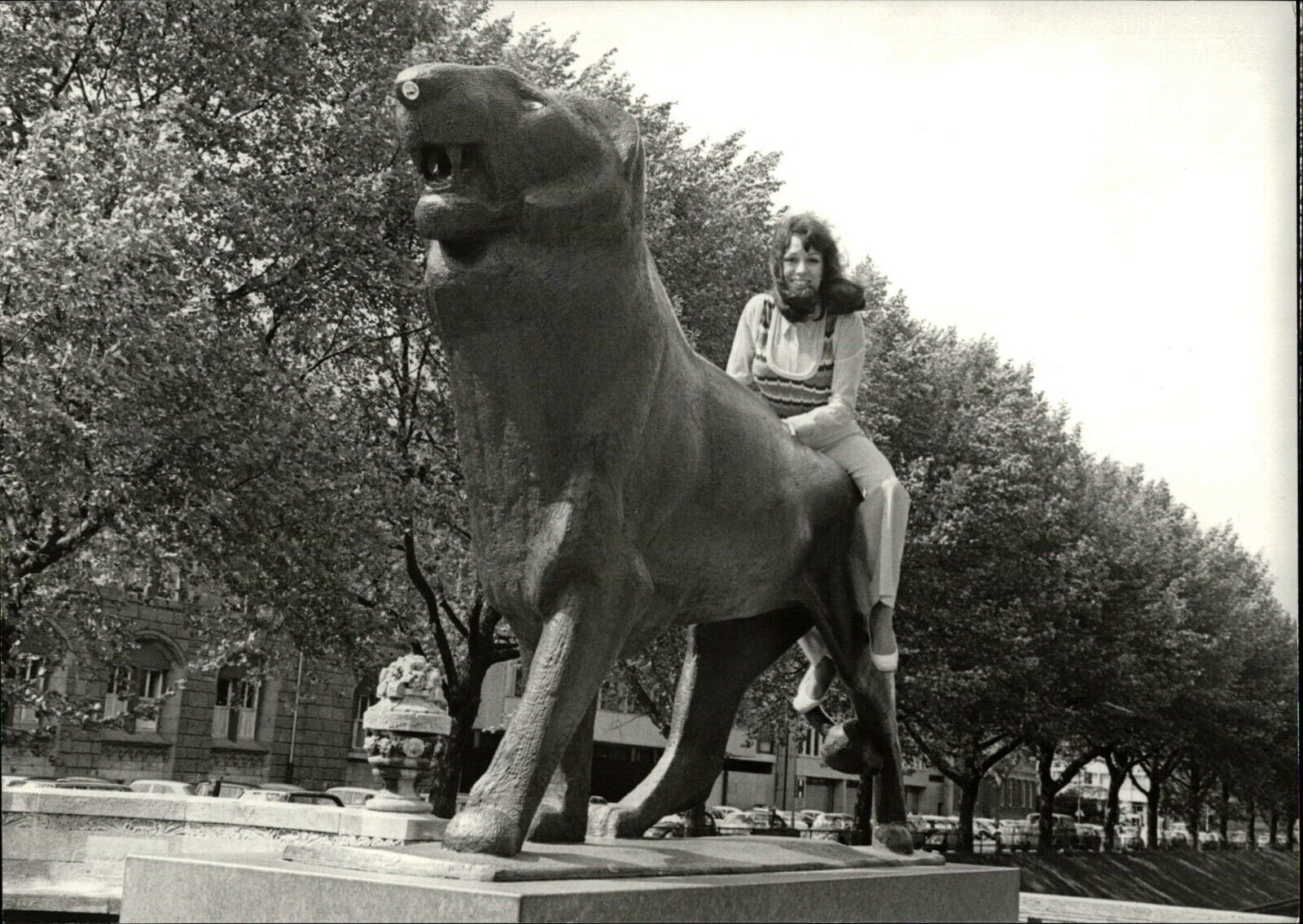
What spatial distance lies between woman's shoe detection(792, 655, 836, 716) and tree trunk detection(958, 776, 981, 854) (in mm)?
27860

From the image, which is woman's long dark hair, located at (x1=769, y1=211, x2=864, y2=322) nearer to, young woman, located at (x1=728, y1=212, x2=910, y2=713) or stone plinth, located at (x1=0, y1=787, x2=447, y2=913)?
young woman, located at (x1=728, y1=212, x2=910, y2=713)

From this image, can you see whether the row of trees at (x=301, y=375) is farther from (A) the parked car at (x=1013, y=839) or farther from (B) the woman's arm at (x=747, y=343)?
(B) the woman's arm at (x=747, y=343)

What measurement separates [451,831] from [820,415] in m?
2.36

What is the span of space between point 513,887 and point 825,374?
2.78m

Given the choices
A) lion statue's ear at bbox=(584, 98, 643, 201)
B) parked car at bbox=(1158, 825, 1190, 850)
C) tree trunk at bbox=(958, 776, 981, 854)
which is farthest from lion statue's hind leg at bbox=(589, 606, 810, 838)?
parked car at bbox=(1158, 825, 1190, 850)

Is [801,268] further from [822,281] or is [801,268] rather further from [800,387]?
[800,387]

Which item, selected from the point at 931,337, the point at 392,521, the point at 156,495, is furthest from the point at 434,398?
the point at 931,337

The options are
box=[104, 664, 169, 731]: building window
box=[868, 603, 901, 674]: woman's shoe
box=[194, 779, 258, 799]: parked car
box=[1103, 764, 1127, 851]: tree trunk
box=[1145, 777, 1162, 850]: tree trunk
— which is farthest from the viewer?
box=[1145, 777, 1162, 850]: tree trunk

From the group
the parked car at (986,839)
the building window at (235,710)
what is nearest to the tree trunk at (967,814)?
the parked car at (986,839)

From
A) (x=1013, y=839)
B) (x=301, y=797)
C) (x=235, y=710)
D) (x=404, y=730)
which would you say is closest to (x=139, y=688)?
(x=235, y=710)

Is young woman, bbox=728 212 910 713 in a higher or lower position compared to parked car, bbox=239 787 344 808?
higher

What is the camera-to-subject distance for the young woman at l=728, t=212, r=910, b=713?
18.3 ft

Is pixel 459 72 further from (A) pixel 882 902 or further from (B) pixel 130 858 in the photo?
(A) pixel 882 902

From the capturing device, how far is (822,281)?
227 inches
